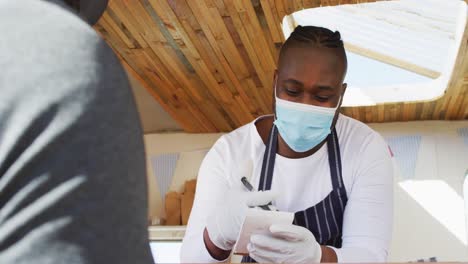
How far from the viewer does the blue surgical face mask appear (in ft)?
6.09

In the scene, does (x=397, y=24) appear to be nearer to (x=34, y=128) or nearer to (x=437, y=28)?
(x=437, y=28)

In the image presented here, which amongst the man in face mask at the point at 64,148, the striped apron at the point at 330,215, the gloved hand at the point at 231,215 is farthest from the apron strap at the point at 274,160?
the man in face mask at the point at 64,148

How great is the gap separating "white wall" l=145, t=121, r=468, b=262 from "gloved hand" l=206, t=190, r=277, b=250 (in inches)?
133

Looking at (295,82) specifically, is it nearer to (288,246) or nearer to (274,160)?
(274,160)

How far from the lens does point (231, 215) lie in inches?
61.6

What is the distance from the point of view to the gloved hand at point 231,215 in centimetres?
153

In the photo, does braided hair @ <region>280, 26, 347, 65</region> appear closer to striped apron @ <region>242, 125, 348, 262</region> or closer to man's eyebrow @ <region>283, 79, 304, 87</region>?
man's eyebrow @ <region>283, 79, 304, 87</region>

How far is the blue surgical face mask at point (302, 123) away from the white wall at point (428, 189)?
3173mm

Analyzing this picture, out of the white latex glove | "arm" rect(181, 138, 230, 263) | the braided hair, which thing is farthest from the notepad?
the braided hair

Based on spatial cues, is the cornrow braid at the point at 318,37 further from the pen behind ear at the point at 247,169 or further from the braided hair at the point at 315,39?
the pen behind ear at the point at 247,169

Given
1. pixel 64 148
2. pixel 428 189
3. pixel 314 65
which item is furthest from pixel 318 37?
pixel 428 189

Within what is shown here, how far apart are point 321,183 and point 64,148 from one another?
1473 millimetres

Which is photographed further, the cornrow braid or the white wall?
the white wall

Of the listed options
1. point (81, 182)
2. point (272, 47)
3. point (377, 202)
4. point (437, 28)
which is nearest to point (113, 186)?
point (81, 182)
